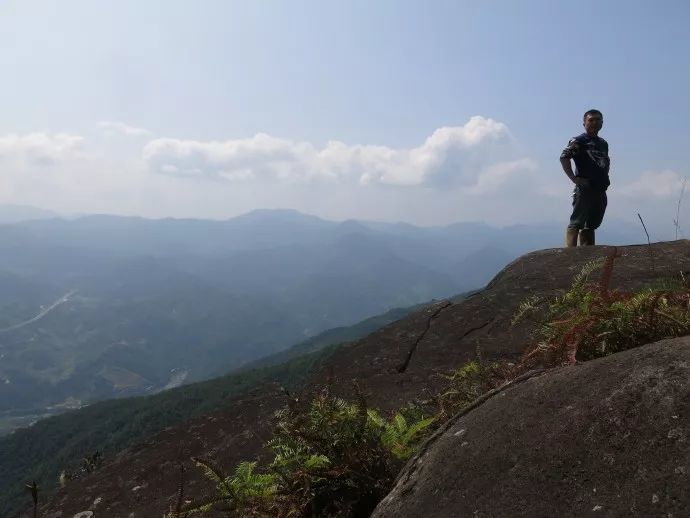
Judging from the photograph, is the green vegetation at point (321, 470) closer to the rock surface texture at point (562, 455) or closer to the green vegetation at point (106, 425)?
the rock surface texture at point (562, 455)

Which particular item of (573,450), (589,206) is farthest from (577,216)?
(573,450)

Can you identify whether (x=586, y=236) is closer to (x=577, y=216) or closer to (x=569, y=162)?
(x=577, y=216)

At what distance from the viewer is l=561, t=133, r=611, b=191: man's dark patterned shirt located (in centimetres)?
1076

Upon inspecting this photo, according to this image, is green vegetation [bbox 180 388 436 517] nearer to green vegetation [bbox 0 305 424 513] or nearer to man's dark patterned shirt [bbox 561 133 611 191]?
man's dark patterned shirt [bbox 561 133 611 191]

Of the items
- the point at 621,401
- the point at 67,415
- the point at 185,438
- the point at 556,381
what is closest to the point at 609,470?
the point at 621,401

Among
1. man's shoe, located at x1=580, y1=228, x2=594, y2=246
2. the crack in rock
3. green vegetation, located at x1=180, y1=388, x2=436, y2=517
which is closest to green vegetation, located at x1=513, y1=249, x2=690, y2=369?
green vegetation, located at x1=180, y1=388, x2=436, y2=517

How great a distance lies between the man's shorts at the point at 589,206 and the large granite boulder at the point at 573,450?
9.03m

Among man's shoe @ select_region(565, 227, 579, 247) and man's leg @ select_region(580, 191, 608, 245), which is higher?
man's leg @ select_region(580, 191, 608, 245)

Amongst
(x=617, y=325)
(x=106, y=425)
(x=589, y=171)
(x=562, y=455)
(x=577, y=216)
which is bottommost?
(x=106, y=425)

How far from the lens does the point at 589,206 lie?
11.3 meters

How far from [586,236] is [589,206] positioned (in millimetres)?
953

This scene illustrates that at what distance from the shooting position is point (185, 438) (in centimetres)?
676

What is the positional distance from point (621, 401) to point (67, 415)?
184 m

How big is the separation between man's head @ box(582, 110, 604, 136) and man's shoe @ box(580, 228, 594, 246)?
94.9 inches
